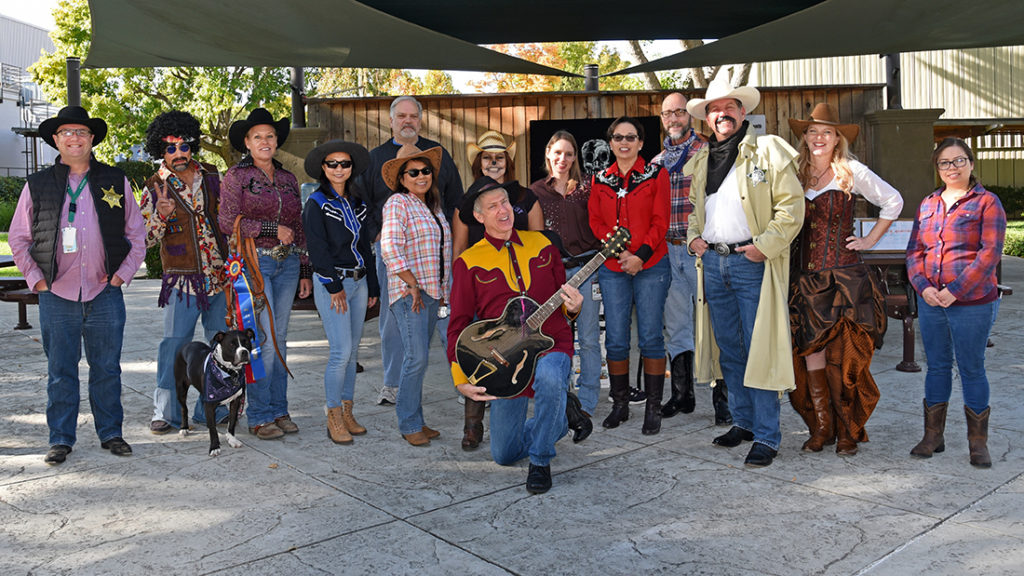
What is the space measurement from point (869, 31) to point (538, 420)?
14.5 ft

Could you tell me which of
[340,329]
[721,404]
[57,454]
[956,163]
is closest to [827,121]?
[956,163]

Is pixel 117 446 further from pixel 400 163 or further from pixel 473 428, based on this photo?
pixel 400 163

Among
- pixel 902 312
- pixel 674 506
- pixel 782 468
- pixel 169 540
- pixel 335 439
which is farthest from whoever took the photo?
pixel 902 312

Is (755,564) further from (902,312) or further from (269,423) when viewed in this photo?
(902,312)

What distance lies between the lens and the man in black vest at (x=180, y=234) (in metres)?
5.35

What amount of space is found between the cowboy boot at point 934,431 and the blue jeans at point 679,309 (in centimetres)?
159

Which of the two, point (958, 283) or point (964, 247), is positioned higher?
point (964, 247)

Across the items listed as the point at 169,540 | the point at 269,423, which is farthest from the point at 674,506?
the point at 269,423

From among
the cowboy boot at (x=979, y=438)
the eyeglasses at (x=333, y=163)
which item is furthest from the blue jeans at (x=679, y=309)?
the eyeglasses at (x=333, y=163)

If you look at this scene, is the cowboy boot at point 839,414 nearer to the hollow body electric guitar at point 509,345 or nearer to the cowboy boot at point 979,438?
the cowboy boot at point 979,438

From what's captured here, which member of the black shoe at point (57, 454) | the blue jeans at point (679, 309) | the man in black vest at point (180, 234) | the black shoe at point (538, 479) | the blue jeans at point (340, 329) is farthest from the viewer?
the blue jeans at point (679, 309)

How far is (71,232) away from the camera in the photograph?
16.1 ft

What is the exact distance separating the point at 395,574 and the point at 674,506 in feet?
4.52

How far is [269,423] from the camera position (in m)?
5.43
